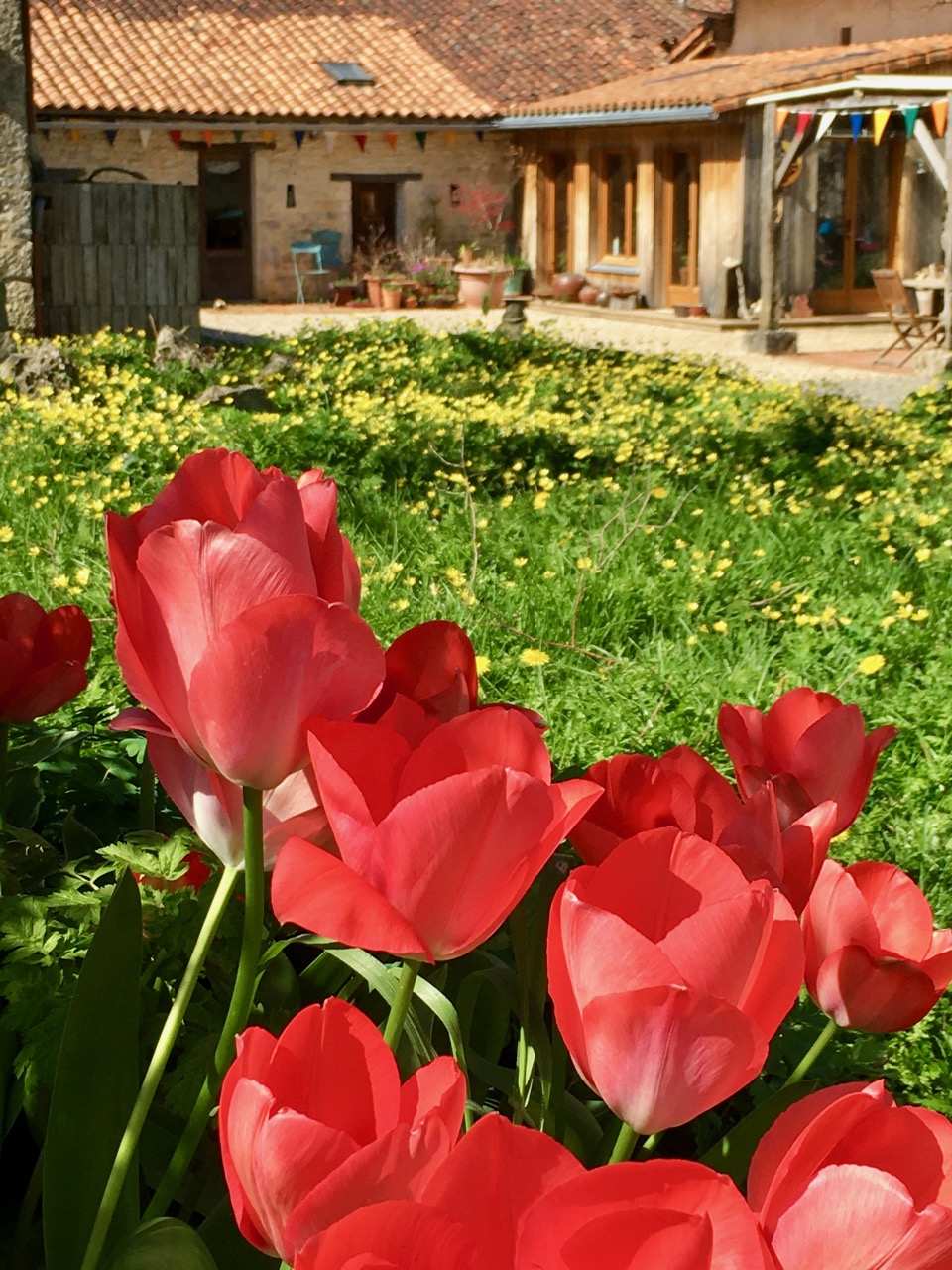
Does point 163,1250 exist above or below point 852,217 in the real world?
below

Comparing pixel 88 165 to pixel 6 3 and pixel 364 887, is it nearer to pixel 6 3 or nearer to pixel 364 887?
pixel 6 3

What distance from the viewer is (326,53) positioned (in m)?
26.8

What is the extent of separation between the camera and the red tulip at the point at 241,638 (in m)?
0.69

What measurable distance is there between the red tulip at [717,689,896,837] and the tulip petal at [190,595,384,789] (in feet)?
0.84

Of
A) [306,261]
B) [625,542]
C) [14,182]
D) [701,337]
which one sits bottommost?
[625,542]

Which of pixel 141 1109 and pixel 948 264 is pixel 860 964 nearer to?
→ pixel 141 1109

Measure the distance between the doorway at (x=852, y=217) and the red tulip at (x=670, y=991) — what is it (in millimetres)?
22374

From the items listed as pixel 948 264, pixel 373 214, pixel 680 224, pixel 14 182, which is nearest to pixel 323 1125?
pixel 14 182

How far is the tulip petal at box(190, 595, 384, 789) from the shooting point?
683 millimetres

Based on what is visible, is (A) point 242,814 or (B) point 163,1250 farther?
A: (A) point 242,814

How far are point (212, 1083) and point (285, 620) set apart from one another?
0.28m

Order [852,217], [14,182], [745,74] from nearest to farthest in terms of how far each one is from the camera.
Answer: [14,182] < [745,74] < [852,217]

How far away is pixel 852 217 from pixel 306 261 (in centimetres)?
851

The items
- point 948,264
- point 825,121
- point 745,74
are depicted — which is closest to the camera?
point 948,264
